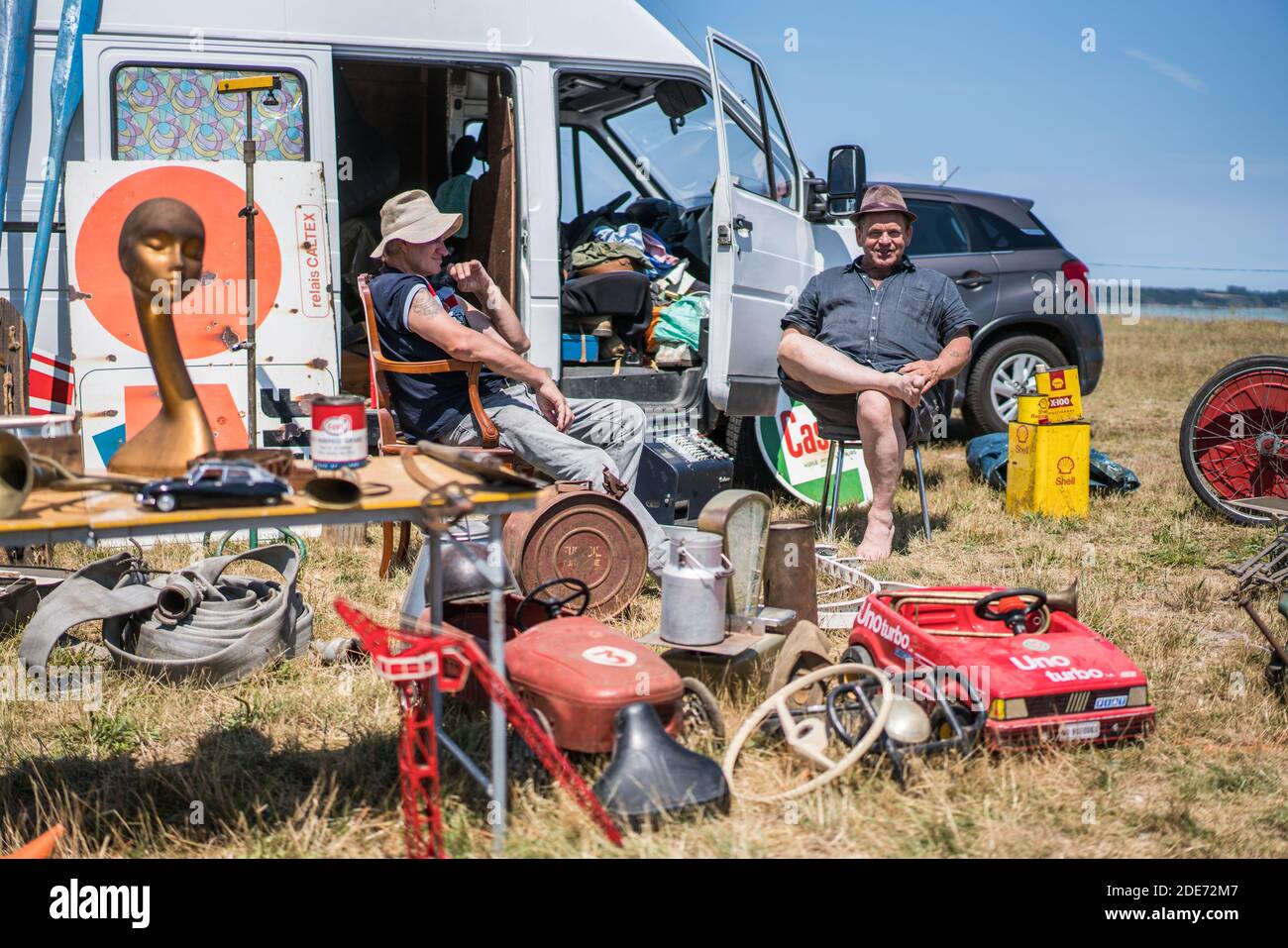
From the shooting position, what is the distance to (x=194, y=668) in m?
3.45

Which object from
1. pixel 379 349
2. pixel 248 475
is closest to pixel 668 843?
pixel 248 475

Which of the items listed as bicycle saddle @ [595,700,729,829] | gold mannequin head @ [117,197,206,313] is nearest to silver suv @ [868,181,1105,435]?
bicycle saddle @ [595,700,729,829]

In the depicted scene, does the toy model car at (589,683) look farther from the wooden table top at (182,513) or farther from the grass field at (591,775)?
the wooden table top at (182,513)

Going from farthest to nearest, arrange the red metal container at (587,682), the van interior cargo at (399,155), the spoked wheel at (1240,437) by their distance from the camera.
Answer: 1. the van interior cargo at (399,155)
2. the spoked wheel at (1240,437)
3. the red metal container at (587,682)

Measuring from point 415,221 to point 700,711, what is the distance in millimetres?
2127

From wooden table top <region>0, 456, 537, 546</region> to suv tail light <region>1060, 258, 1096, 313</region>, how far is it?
6.60m

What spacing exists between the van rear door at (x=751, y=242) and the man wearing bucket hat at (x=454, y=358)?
1.19m

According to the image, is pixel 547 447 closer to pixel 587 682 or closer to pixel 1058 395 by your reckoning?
pixel 587 682

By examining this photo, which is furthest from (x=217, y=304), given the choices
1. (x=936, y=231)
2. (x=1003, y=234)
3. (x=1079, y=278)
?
(x=1079, y=278)

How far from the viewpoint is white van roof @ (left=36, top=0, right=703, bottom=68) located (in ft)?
15.9

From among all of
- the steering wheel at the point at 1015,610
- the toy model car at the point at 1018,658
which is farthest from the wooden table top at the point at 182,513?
the steering wheel at the point at 1015,610

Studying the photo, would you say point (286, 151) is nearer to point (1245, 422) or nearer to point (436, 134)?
point (436, 134)

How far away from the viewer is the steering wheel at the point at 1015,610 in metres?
3.18
